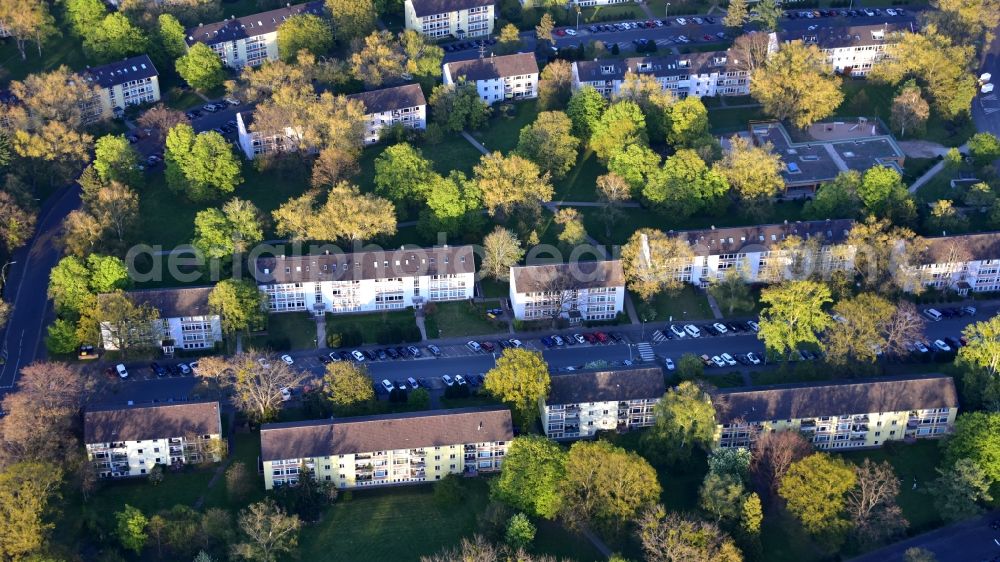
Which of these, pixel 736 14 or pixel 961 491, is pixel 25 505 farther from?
→ pixel 736 14

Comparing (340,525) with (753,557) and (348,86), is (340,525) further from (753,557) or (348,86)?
(348,86)

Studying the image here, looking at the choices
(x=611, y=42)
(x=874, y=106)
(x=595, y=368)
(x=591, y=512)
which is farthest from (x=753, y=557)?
(x=611, y=42)

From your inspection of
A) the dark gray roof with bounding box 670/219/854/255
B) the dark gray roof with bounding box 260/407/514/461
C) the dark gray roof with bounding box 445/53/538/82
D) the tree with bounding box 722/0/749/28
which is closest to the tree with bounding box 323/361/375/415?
the dark gray roof with bounding box 260/407/514/461

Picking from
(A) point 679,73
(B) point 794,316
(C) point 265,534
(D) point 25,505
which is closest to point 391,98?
(A) point 679,73

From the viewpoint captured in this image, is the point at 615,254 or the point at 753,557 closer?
the point at 753,557

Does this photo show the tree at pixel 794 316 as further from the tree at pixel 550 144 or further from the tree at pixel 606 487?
the tree at pixel 550 144

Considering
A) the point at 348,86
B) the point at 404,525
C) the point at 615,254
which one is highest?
the point at 348,86

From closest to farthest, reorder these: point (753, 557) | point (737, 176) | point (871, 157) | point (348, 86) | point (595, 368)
Answer: point (753, 557) → point (595, 368) → point (737, 176) → point (871, 157) → point (348, 86)

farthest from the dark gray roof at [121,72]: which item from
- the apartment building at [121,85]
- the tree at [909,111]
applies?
the tree at [909,111]

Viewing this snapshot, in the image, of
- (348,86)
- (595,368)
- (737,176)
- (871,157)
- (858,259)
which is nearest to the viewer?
(595,368)
